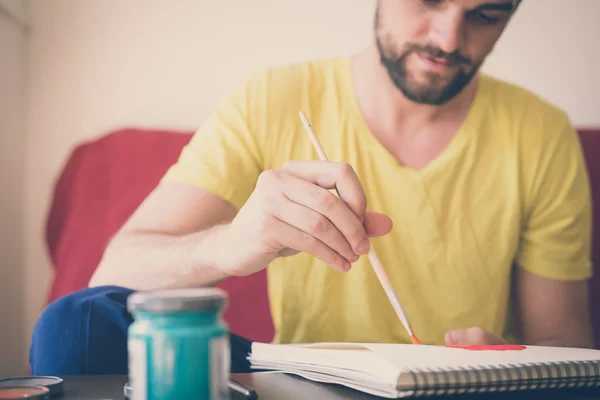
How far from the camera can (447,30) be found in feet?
3.23

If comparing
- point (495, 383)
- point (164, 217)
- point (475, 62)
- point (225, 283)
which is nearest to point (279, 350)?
point (495, 383)

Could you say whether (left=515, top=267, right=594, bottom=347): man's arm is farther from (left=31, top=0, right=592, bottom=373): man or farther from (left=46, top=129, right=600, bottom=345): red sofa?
(left=46, top=129, right=600, bottom=345): red sofa

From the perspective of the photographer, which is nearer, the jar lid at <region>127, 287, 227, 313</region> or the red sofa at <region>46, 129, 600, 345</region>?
the jar lid at <region>127, 287, 227, 313</region>

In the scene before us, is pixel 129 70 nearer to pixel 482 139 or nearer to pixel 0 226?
pixel 0 226

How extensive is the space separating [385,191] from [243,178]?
0.79 feet

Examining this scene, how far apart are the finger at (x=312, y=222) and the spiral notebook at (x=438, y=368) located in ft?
0.34

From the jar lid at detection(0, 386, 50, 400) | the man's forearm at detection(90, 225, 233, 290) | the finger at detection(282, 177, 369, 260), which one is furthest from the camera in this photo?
the man's forearm at detection(90, 225, 233, 290)

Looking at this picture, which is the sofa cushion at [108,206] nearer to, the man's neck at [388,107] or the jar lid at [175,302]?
the man's neck at [388,107]

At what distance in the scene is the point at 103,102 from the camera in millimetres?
1344

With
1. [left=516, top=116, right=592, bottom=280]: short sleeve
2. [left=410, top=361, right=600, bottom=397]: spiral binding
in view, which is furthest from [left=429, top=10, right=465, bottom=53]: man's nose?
[left=410, top=361, right=600, bottom=397]: spiral binding

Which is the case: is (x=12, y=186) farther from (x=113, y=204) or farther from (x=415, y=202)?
(x=415, y=202)

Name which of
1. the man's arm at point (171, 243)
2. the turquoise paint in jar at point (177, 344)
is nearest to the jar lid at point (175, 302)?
the turquoise paint in jar at point (177, 344)

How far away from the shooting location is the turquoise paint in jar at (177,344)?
0.30 m

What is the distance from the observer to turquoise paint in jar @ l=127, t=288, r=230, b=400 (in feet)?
0.99
